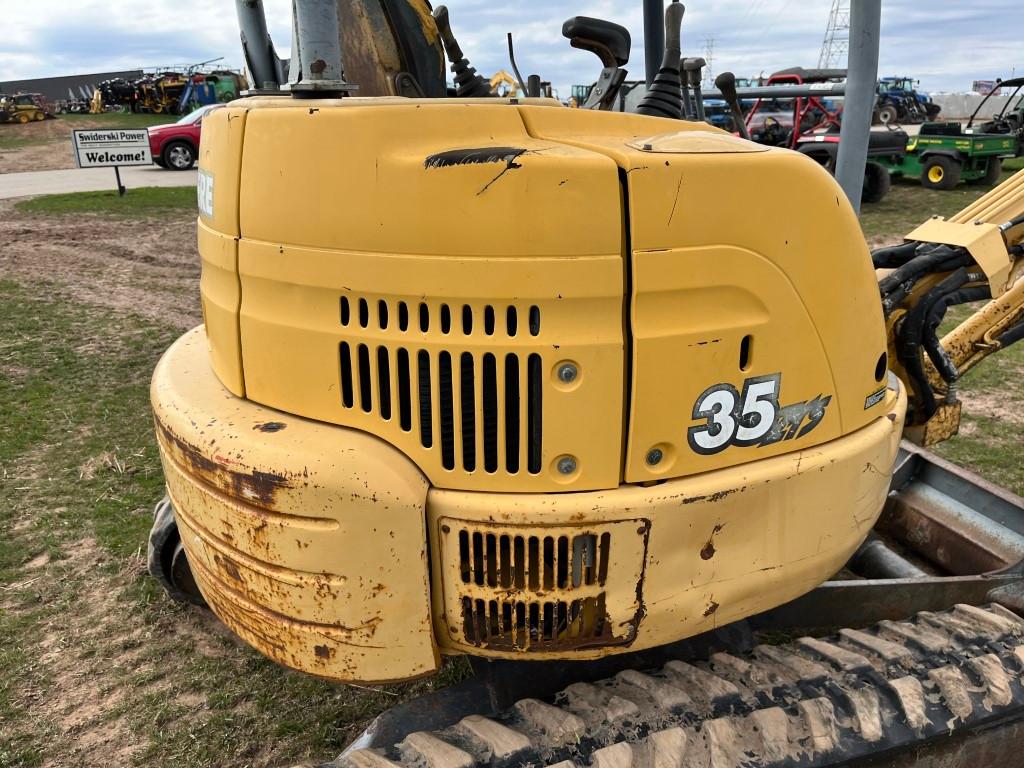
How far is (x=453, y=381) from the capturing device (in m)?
1.77

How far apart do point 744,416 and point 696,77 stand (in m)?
1.77

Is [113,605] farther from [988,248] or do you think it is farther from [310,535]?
[988,248]

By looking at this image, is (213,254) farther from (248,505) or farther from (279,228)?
→ (248,505)

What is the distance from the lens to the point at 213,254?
2.12 meters

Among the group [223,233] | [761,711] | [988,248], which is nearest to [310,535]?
[223,233]

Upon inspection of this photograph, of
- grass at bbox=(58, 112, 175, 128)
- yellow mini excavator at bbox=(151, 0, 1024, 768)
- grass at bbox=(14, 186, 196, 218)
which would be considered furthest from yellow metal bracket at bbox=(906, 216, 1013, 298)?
grass at bbox=(58, 112, 175, 128)

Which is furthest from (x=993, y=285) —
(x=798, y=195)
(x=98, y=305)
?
(x=98, y=305)

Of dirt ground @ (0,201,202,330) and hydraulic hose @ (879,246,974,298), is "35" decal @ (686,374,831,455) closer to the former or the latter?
hydraulic hose @ (879,246,974,298)

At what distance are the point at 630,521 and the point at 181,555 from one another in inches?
88.8

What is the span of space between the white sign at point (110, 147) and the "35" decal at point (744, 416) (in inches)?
573

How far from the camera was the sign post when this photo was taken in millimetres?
14042

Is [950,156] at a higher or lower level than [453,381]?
lower

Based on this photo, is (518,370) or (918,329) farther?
(918,329)

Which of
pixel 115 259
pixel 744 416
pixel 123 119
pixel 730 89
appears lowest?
pixel 115 259
